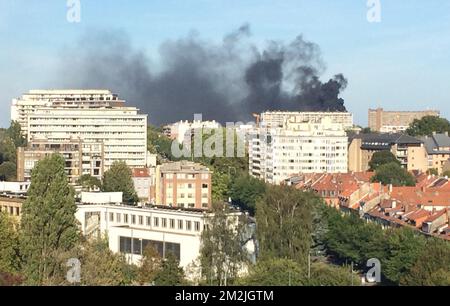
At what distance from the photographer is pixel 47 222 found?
23.6 meters

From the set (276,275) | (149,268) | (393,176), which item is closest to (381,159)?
(393,176)

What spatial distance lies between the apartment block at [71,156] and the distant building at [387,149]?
15518 millimetres

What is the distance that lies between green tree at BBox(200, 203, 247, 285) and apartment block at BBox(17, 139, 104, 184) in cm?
2206

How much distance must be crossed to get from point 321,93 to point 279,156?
31.8 metres

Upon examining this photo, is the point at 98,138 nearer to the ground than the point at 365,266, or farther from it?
farther from it

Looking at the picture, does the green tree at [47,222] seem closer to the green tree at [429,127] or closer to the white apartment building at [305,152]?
the white apartment building at [305,152]

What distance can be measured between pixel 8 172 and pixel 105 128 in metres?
10.1

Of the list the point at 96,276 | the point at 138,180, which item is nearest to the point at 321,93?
the point at 138,180

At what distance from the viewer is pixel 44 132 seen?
5916 centimetres

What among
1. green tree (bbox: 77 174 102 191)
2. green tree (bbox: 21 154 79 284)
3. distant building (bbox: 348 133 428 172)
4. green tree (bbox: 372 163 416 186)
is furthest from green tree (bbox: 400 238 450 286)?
distant building (bbox: 348 133 428 172)

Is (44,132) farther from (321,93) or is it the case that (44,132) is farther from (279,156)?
(321,93)

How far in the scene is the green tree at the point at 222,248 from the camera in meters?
23.9

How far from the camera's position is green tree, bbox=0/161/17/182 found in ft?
162

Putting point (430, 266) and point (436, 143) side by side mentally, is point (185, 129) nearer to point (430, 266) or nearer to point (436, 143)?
point (436, 143)
